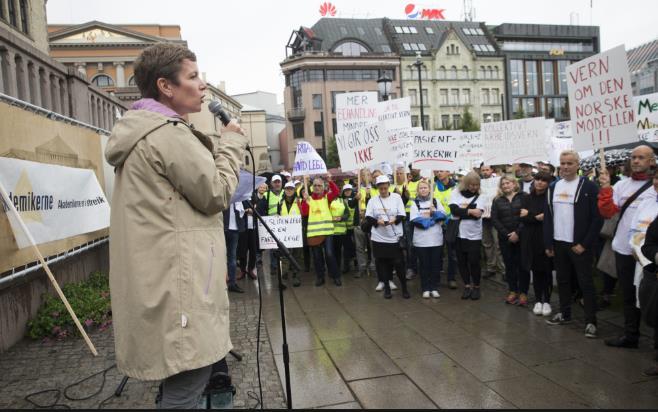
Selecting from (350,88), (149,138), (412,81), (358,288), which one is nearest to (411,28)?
(412,81)

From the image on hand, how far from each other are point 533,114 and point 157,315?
244 feet

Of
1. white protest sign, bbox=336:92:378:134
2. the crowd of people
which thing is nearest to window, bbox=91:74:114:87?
white protest sign, bbox=336:92:378:134

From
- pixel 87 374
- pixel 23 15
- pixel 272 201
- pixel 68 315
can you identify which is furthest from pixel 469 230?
pixel 23 15

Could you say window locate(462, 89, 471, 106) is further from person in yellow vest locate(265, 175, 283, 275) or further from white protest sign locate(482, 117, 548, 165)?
person in yellow vest locate(265, 175, 283, 275)

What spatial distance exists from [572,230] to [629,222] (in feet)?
1.96

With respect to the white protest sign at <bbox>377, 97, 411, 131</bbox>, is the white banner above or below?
below

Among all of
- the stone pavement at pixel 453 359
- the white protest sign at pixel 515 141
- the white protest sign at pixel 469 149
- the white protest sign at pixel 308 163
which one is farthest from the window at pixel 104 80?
the stone pavement at pixel 453 359

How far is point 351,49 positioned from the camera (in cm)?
6462

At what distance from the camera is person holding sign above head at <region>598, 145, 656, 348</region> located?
206 inches

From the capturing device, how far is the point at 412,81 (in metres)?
64.9

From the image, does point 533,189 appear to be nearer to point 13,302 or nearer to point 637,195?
point 637,195

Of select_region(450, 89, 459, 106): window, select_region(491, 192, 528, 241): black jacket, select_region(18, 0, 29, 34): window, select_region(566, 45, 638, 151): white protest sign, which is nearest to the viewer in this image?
select_region(566, 45, 638, 151): white protest sign

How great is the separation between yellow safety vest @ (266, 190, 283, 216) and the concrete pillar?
174ft

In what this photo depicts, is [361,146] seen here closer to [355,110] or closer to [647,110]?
[355,110]
